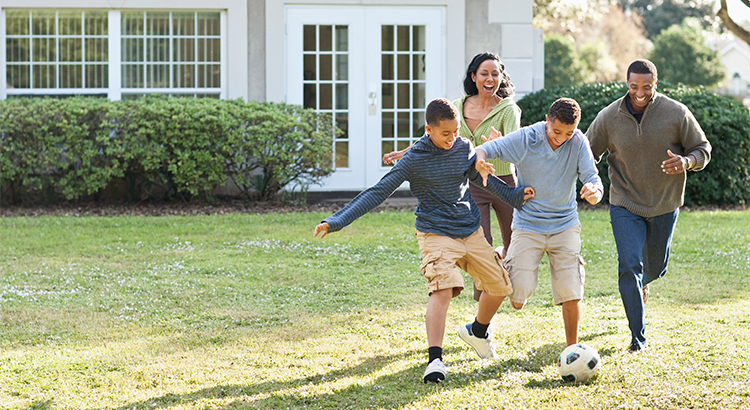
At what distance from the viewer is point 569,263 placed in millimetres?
4434

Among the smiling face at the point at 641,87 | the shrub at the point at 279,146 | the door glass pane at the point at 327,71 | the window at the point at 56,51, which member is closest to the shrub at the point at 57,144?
the window at the point at 56,51

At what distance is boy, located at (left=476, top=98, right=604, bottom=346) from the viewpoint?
4402mm

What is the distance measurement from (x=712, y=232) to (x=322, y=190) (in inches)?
215

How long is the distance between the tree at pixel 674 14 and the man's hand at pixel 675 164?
51458 mm

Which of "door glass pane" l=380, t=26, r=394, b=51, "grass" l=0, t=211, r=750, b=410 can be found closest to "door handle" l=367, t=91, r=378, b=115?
"door glass pane" l=380, t=26, r=394, b=51

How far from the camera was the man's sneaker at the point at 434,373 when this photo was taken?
4195 mm

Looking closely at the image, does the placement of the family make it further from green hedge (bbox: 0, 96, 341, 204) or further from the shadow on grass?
green hedge (bbox: 0, 96, 341, 204)

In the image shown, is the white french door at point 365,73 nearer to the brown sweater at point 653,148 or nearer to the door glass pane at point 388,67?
the door glass pane at point 388,67

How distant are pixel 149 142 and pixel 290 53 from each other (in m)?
2.50

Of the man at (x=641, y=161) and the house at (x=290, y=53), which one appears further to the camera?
the house at (x=290, y=53)

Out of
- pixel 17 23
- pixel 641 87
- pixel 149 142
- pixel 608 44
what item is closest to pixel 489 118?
pixel 641 87

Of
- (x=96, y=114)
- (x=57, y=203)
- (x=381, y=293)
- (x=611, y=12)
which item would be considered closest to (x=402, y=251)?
(x=381, y=293)

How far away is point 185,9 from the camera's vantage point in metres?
11.9

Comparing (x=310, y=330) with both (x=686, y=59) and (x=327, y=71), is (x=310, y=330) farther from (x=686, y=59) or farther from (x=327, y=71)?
(x=686, y=59)
